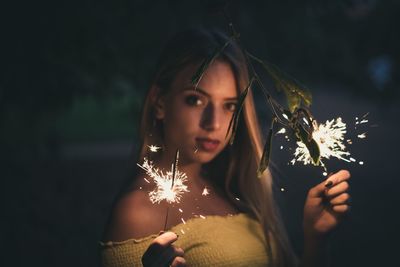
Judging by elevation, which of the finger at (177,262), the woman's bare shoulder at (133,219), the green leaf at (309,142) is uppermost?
the green leaf at (309,142)

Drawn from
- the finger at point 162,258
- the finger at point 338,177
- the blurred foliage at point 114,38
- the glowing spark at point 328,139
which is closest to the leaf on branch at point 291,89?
the glowing spark at point 328,139

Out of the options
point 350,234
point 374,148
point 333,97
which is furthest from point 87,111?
point 350,234

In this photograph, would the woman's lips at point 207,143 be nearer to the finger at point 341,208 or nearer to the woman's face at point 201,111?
the woman's face at point 201,111

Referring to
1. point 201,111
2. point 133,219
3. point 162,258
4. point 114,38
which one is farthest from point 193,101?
point 114,38

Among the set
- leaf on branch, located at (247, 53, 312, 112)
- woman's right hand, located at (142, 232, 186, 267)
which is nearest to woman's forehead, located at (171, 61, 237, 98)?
leaf on branch, located at (247, 53, 312, 112)

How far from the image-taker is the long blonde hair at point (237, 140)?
2.26 metres

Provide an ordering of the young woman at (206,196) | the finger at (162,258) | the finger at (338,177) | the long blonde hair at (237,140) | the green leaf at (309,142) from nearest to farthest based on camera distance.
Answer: the green leaf at (309,142) → the finger at (162,258) → the finger at (338,177) → the young woman at (206,196) → the long blonde hair at (237,140)

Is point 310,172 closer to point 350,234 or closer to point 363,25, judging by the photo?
point 350,234

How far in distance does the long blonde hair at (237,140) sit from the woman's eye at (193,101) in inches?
5.8

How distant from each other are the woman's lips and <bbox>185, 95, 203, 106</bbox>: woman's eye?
0.16 metres

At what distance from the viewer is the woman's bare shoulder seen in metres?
1.95

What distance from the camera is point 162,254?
1.58 m

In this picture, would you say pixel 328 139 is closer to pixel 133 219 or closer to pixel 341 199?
pixel 341 199

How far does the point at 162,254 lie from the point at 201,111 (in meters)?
0.76
